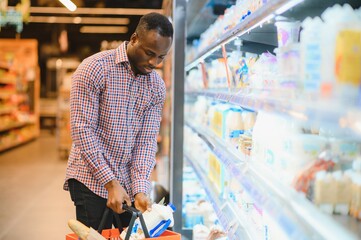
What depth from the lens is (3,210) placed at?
6.40 metres

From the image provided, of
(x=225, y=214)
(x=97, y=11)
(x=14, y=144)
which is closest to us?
(x=225, y=214)

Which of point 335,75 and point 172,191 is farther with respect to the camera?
point 172,191

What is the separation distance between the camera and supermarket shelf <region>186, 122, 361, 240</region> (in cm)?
140

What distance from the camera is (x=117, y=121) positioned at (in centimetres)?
267

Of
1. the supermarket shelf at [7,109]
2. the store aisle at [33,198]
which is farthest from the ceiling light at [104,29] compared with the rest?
the store aisle at [33,198]

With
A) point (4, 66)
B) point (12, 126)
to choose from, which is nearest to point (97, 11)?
point (4, 66)

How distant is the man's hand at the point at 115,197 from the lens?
238 cm

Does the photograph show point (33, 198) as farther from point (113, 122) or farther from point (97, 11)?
point (97, 11)

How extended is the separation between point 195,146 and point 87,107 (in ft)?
8.81

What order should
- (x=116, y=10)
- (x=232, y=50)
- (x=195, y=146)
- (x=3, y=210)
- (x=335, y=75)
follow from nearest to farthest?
1. (x=335, y=75)
2. (x=232, y=50)
3. (x=195, y=146)
4. (x=3, y=210)
5. (x=116, y=10)

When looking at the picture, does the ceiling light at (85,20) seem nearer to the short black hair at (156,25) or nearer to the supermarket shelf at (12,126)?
the supermarket shelf at (12,126)

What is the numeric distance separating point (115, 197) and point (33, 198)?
16.6ft

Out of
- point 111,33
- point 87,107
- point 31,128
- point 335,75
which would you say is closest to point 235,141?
point 87,107

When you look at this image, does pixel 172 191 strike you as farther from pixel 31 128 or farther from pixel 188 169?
pixel 31 128
